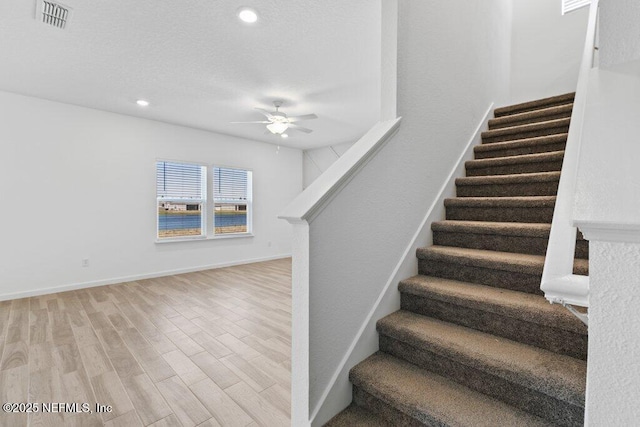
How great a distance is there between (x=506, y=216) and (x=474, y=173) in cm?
65

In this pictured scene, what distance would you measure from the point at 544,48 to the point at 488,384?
4.66m

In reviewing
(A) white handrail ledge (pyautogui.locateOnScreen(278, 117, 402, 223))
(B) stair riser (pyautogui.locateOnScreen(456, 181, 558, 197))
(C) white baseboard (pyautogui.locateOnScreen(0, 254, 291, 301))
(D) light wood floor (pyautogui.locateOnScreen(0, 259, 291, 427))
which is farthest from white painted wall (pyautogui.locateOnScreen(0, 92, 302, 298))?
(B) stair riser (pyautogui.locateOnScreen(456, 181, 558, 197))

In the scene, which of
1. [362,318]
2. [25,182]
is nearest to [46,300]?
[25,182]

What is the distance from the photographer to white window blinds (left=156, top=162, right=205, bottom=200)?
512 cm

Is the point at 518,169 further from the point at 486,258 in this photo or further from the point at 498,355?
the point at 498,355

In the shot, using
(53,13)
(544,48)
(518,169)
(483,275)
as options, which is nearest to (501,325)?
(483,275)

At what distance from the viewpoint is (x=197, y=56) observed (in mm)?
2918

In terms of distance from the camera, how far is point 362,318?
149cm

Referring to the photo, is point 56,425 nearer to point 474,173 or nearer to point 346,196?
point 346,196

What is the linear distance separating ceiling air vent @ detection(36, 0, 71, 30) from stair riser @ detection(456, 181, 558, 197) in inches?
138

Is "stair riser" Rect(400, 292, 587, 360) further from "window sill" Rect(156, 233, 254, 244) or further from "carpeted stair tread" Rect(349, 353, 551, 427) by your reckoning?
"window sill" Rect(156, 233, 254, 244)

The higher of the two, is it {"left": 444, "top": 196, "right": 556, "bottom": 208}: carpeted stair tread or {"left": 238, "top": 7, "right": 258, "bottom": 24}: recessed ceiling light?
{"left": 238, "top": 7, "right": 258, "bottom": 24}: recessed ceiling light

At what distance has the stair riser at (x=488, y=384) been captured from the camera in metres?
1.00

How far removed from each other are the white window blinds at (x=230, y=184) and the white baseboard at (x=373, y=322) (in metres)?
4.81
